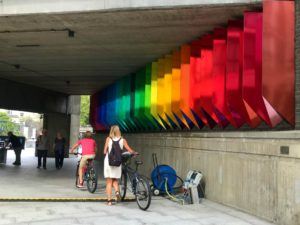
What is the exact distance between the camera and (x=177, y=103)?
46.1 ft

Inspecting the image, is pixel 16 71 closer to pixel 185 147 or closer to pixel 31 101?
pixel 31 101

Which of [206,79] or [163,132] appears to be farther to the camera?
[163,132]

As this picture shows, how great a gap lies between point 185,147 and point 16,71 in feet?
33.9

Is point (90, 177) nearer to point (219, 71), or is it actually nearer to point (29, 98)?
point (219, 71)

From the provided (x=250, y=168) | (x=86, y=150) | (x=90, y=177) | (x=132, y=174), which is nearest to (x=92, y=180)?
(x=90, y=177)

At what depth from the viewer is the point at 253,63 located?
9.70m

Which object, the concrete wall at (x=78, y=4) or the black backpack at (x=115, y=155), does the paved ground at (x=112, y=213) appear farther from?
the concrete wall at (x=78, y=4)

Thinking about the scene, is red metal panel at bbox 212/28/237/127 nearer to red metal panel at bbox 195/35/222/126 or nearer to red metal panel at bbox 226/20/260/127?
red metal panel at bbox 195/35/222/126

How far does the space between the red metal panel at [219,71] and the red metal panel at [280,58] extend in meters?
2.17

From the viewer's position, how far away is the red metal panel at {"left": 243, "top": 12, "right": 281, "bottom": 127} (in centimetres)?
940

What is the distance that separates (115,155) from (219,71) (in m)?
3.32

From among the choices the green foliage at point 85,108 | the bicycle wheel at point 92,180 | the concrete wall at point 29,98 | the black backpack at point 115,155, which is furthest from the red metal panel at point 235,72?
the green foliage at point 85,108

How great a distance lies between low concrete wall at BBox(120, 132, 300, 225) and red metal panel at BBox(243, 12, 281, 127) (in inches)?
26.1

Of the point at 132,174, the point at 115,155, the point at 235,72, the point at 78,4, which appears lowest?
the point at 132,174
